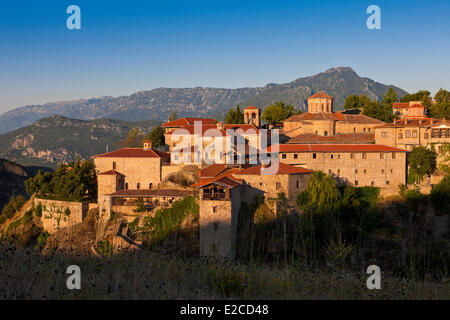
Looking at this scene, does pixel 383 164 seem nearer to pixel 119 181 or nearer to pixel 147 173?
pixel 147 173

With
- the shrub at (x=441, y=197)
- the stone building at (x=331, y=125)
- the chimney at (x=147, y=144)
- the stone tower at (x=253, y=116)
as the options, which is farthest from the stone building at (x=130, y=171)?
the shrub at (x=441, y=197)

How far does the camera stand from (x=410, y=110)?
62281mm

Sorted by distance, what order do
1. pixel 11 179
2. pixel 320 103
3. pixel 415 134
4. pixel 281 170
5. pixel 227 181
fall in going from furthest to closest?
pixel 11 179
pixel 320 103
pixel 415 134
pixel 281 170
pixel 227 181

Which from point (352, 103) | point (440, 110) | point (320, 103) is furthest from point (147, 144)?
point (352, 103)

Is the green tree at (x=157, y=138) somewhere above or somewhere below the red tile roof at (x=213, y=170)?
above

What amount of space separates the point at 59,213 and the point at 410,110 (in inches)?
1869

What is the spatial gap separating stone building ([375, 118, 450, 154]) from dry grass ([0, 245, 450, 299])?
38278mm

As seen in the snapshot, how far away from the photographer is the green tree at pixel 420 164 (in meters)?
44.9

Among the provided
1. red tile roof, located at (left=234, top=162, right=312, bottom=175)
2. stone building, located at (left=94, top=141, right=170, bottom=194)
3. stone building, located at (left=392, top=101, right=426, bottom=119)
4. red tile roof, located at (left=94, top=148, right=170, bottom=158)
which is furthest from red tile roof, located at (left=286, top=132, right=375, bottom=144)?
stone building, located at (left=94, top=141, right=170, bottom=194)

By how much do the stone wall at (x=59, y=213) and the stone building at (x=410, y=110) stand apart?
44492 mm

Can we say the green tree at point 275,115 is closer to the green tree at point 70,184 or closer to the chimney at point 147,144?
the chimney at point 147,144

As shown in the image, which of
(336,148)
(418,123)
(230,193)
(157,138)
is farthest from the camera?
(157,138)

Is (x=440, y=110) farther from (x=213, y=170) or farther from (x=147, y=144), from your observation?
(x=147, y=144)
